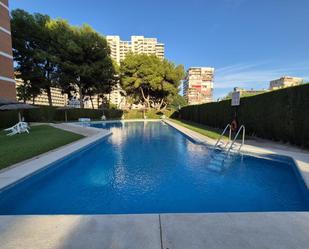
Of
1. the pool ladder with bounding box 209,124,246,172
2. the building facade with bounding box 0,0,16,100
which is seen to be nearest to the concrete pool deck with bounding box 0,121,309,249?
the pool ladder with bounding box 209,124,246,172

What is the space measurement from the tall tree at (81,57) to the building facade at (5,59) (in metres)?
7.51

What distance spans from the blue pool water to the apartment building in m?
35.4

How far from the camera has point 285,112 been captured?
25.7ft

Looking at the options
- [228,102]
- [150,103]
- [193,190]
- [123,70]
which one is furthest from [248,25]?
[150,103]

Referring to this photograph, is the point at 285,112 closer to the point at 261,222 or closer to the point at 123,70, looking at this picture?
the point at 261,222

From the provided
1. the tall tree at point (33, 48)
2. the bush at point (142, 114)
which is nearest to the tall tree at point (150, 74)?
the bush at point (142, 114)

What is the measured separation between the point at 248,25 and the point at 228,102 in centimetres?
728

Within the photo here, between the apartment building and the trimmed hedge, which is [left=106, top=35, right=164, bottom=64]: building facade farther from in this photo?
the trimmed hedge

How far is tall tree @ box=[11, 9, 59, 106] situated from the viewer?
874 inches

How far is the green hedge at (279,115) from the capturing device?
691 cm

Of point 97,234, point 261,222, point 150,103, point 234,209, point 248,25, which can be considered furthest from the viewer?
point 150,103

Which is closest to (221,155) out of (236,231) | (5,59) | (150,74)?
(236,231)

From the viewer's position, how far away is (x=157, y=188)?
421cm

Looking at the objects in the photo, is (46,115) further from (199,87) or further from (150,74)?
(199,87)
